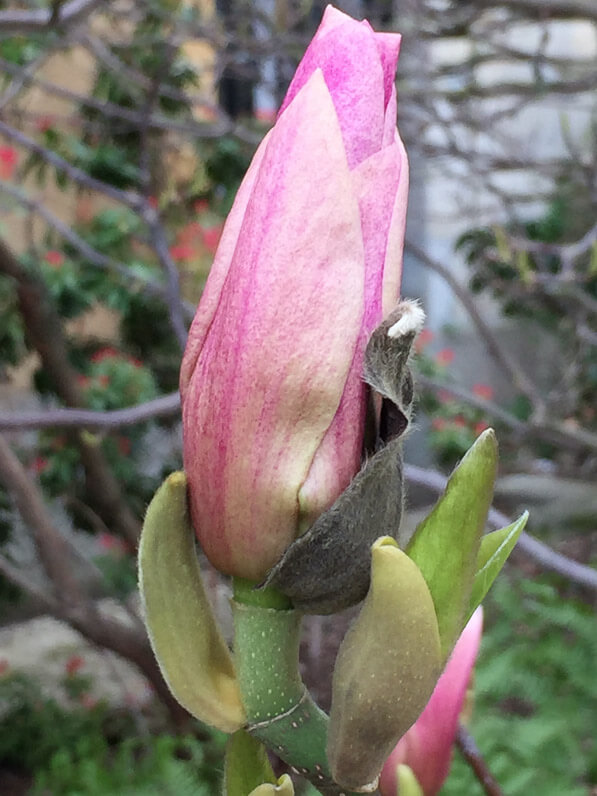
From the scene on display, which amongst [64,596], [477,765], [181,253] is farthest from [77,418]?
[181,253]

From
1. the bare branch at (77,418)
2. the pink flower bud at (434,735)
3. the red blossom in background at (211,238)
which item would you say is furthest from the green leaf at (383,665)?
the red blossom in background at (211,238)

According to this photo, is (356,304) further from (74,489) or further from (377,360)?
(74,489)

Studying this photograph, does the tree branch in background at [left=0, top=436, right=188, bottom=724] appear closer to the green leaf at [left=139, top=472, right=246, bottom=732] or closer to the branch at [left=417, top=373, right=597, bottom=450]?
the branch at [left=417, top=373, right=597, bottom=450]

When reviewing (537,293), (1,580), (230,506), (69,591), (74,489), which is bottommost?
(1,580)

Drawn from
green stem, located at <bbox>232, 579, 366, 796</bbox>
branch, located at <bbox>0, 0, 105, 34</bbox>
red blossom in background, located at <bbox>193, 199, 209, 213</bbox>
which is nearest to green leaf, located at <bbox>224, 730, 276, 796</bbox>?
green stem, located at <bbox>232, 579, 366, 796</bbox>

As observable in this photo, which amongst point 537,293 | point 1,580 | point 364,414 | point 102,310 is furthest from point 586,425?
point 364,414
